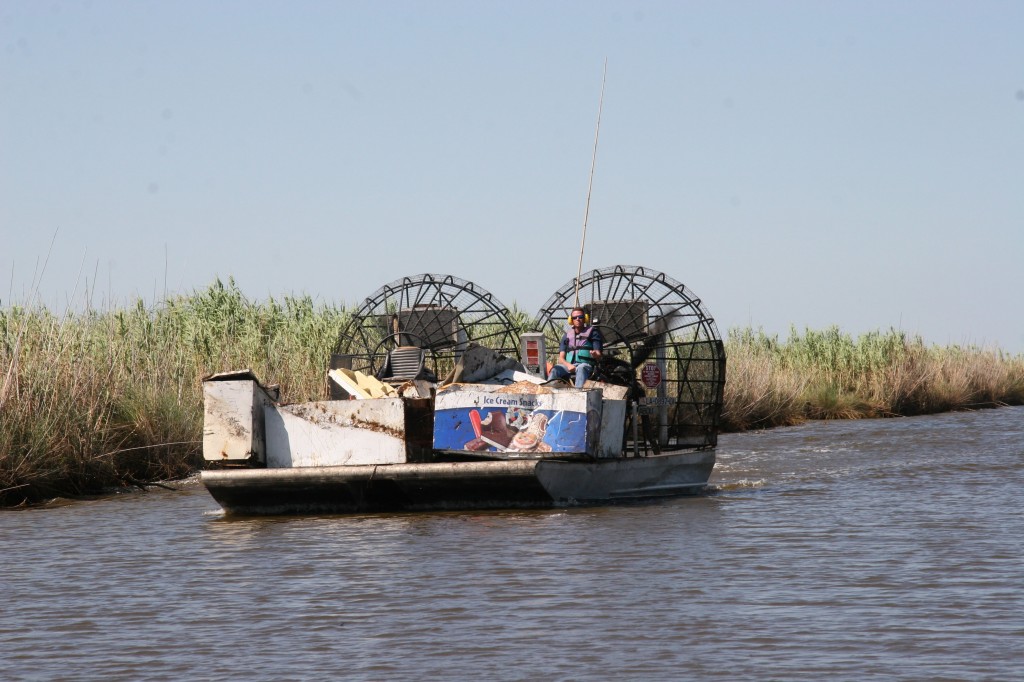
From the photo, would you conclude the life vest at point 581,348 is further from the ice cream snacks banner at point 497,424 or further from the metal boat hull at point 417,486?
the ice cream snacks banner at point 497,424

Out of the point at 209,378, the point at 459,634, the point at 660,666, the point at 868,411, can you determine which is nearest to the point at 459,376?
the point at 209,378

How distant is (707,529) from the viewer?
456 inches

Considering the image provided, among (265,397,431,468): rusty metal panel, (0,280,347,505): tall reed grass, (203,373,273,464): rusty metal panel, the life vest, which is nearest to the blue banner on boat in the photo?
(265,397,431,468): rusty metal panel

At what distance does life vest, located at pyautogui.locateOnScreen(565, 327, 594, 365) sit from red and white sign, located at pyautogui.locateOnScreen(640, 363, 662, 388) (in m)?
0.99

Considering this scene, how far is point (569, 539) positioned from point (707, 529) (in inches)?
56.4

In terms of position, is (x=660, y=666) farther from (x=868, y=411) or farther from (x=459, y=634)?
(x=868, y=411)

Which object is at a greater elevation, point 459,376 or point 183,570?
point 459,376

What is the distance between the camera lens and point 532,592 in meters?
8.45

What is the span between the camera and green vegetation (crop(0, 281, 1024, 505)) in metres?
14.6

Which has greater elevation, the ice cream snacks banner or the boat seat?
the boat seat

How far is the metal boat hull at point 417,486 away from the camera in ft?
41.6

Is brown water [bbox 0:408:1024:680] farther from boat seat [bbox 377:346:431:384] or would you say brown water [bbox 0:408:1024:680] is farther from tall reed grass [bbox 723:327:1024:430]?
tall reed grass [bbox 723:327:1024:430]

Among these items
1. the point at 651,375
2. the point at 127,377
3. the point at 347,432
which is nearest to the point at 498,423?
the point at 347,432

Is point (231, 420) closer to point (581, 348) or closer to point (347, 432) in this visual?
point (347, 432)
